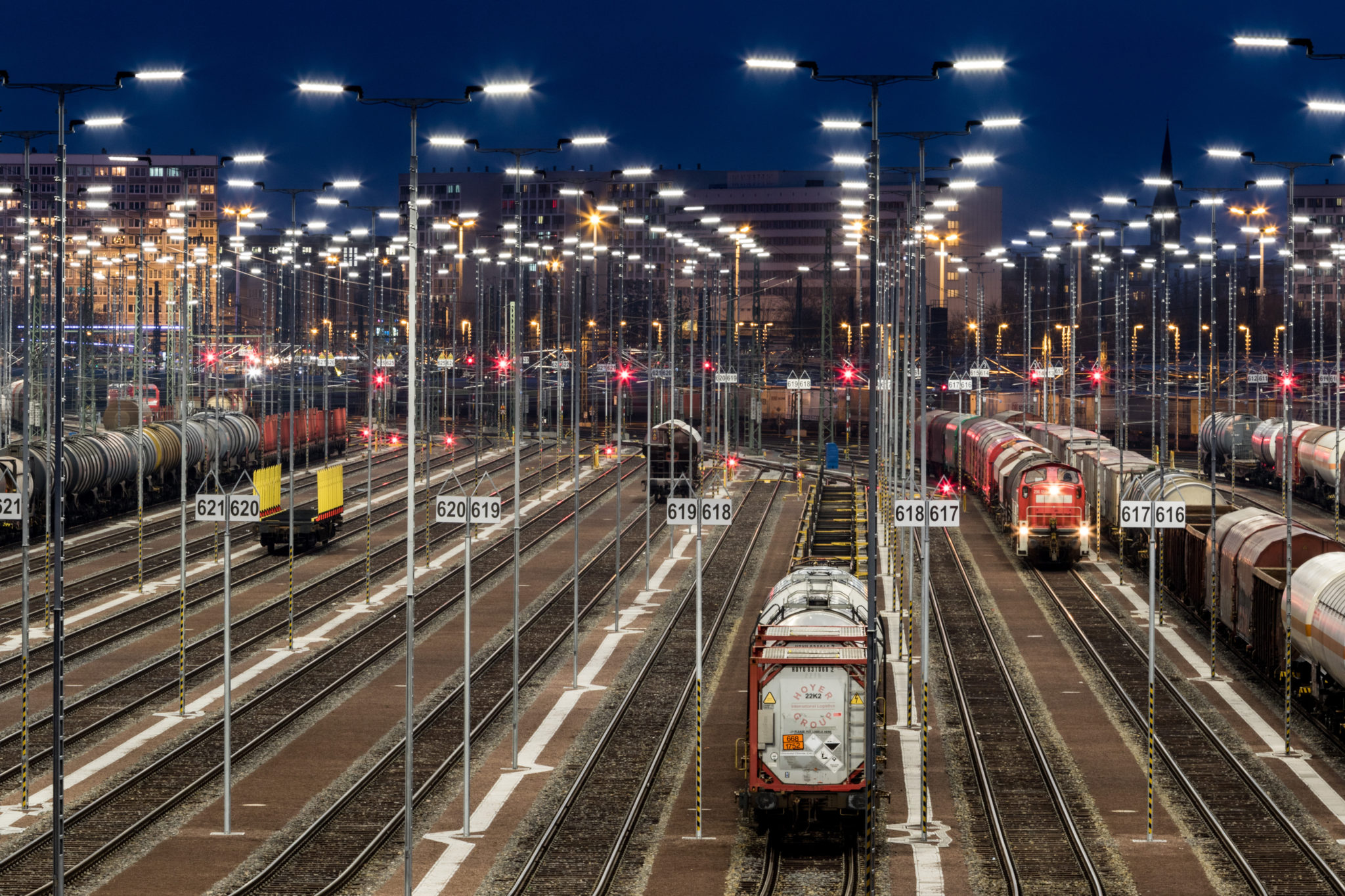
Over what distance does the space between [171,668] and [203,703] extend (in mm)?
4046

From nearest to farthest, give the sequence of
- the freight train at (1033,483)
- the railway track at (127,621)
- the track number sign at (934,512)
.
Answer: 1. the track number sign at (934,512)
2. the railway track at (127,621)
3. the freight train at (1033,483)

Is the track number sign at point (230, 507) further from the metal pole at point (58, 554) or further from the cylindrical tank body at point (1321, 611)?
the cylindrical tank body at point (1321, 611)

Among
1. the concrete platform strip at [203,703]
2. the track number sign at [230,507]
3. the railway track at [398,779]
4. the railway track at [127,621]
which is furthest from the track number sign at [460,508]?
the railway track at [127,621]

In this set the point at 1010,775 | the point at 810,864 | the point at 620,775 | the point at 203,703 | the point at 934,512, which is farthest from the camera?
the point at 203,703

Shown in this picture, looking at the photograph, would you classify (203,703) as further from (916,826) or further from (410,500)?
(916,826)

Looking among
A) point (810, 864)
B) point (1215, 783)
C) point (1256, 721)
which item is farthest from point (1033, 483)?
point (810, 864)

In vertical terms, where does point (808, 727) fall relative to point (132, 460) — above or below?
A: below

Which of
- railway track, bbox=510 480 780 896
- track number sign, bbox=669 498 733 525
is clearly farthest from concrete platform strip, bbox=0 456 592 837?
track number sign, bbox=669 498 733 525

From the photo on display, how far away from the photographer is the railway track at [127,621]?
39466 mm

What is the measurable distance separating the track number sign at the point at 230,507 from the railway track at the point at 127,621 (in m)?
10.5

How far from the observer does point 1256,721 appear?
A: 114 feet

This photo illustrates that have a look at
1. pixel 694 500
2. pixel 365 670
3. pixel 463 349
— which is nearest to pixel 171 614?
pixel 365 670

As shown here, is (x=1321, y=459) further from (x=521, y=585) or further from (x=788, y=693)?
(x=788, y=693)

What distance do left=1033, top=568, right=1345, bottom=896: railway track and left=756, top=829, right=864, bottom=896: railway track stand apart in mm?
5662
